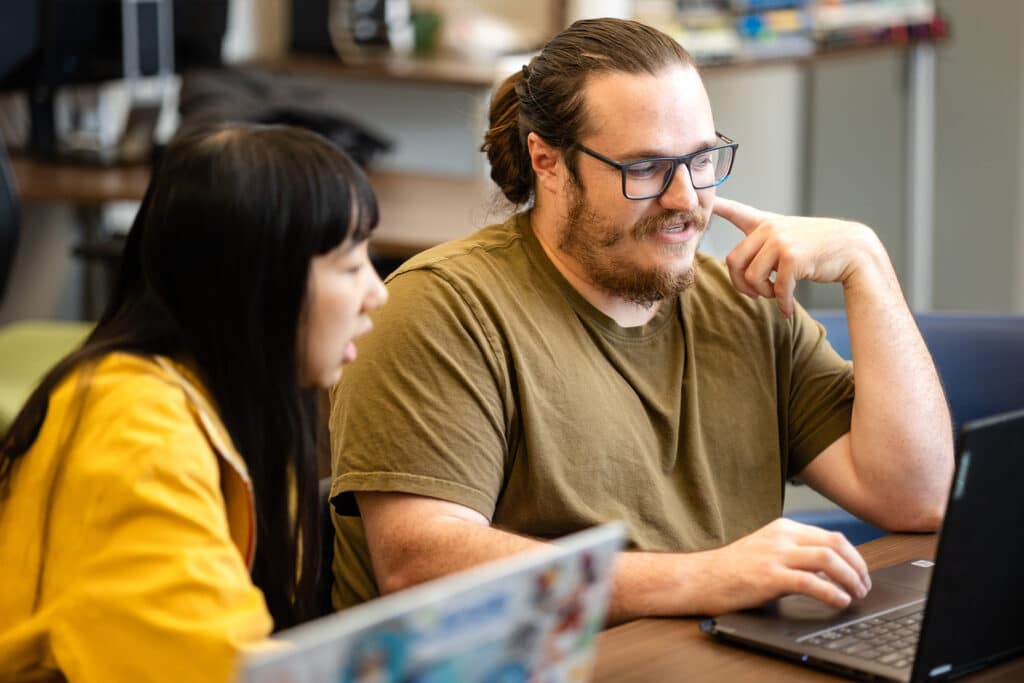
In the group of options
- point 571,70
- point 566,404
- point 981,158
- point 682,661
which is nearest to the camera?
point 682,661

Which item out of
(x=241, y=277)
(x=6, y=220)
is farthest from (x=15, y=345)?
(x=241, y=277)

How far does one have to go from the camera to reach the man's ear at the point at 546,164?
1.63 meters

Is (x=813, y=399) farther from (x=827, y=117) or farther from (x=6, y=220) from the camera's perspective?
(x=827, y=117)

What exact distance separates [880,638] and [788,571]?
0.33 feet

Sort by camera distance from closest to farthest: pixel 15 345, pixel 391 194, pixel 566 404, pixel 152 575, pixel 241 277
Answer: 1. pixel 152 575
2. pixel 241 277
3. pixel 566 404
4. pixel 15 345
5. pixel 391 194

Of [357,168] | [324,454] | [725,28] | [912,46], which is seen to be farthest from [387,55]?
[357,168]

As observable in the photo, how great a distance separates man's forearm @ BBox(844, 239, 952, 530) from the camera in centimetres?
161

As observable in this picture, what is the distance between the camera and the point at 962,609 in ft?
3.45

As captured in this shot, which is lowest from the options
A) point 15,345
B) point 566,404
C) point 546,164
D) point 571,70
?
point 15,345

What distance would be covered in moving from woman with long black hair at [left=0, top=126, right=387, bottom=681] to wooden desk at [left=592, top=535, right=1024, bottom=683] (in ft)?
0.85

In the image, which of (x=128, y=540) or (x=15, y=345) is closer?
(x=128, y=540)

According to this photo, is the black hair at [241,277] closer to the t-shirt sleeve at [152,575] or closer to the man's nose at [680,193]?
the t-shirt sleeve at [152,575]

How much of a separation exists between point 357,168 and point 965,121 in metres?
3.89

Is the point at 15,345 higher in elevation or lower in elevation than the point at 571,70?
lower
